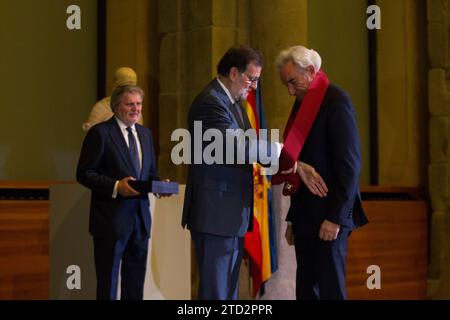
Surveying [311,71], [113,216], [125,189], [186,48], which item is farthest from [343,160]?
[186,48]

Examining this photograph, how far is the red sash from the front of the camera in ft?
14.0

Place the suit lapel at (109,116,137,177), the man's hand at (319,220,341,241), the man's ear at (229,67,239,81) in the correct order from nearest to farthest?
the man's hand at (319,220,341,241) < the man's ear at (229,67,239,81) < the suit lapel at (109,116,137,177)

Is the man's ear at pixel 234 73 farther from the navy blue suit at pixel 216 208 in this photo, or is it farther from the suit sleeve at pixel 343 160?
the suit sleeve at pixel 343 160

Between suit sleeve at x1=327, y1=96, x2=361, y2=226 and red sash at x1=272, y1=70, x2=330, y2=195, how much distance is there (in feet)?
0.29

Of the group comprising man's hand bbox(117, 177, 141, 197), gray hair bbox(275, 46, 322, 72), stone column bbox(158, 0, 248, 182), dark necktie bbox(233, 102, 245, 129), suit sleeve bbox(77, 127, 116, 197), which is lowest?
man's hand bbox(117, 177, 141, 197)

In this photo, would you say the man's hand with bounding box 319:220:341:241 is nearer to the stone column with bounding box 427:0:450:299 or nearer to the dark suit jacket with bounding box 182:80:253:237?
the dark suit jacket with bounding box 182:80:253:237

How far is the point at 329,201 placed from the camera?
422 centimetres

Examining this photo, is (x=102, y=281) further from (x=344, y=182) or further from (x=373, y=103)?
(x=373, y=103)

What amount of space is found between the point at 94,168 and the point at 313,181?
1.39 m

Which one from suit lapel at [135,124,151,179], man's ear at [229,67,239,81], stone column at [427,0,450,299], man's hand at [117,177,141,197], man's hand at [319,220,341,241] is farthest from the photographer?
stone column at [427,0,450,299]

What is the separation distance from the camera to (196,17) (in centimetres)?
737

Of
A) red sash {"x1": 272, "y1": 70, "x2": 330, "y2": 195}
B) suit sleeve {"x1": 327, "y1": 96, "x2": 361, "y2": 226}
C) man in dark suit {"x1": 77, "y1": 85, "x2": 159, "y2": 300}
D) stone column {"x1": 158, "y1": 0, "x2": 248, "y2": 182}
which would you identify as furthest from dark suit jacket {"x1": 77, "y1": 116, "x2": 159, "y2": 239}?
stone column {"x1": 158, "y1": 0, "x2": 248, "y2": 182}

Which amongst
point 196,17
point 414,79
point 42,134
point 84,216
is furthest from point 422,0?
point 84,216

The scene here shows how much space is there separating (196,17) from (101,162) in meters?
2.53
